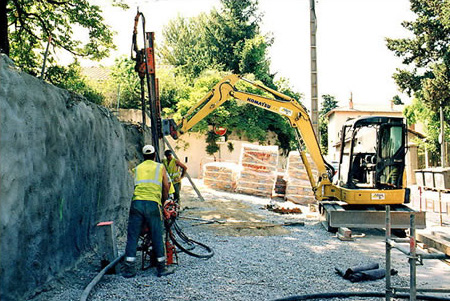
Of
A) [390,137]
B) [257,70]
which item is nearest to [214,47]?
[257,70]

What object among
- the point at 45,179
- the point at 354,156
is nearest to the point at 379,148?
the point at 354,156

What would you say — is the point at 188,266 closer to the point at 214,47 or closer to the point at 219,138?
the point at 219,138

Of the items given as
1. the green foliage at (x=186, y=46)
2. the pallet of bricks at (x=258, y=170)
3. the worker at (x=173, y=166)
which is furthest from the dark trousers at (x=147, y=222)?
the green foliage at (x=186, y=46)

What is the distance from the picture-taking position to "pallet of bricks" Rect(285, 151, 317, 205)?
1655 cm

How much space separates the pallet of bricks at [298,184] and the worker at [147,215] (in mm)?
10682

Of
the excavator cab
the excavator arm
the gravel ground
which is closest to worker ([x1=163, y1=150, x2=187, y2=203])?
the excavator arm

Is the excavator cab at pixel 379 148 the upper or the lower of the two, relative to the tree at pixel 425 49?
lower

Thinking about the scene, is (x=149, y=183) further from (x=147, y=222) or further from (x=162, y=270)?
(x=162, y=270)

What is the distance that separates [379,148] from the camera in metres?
10.5

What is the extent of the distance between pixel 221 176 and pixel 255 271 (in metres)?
12.7

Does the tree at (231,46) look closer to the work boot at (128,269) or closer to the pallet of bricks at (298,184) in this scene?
the pallet of bricks at (298,184)

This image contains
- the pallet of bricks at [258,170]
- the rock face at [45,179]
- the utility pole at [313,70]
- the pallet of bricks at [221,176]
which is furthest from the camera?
the pallet of bricks at [221,176]

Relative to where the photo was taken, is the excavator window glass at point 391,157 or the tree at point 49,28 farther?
the tree at point 49,28

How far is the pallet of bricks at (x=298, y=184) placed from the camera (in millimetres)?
16547
